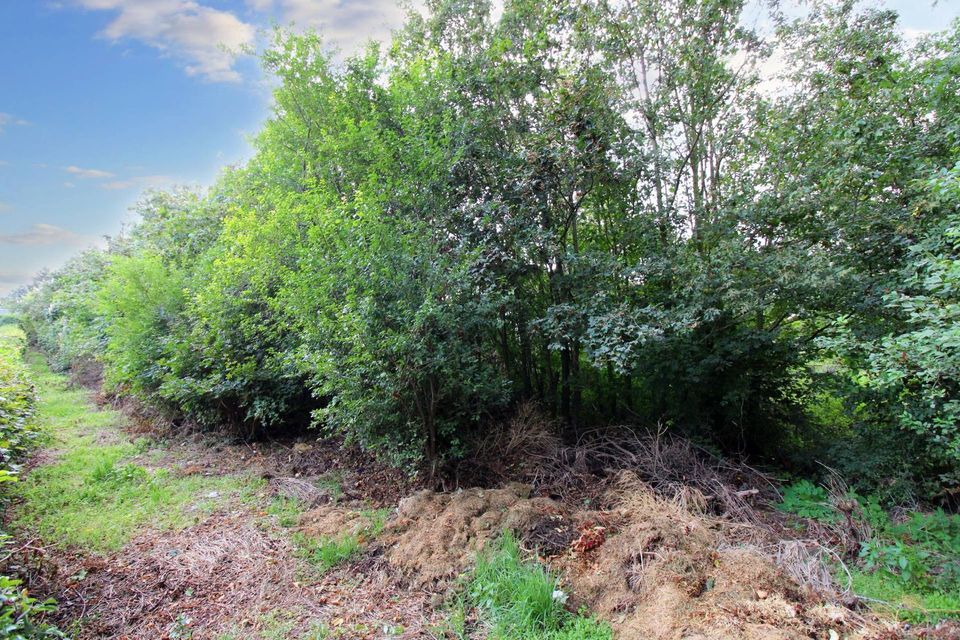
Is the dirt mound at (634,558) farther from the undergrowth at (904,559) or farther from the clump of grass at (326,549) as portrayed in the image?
the undergrowth at (904,559)

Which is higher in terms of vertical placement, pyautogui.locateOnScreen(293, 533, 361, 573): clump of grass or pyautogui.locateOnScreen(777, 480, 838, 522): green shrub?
pyautogui.locateOnScreen(777, 480, 838, 522): green shrub

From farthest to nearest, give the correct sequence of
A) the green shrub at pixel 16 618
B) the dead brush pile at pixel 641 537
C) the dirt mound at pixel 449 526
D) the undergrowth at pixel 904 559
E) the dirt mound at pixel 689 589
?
the dirt mound at pixel 449 526, the undergrowth at pixel 904 559, the dead brush pile at pixel 641 537, the dirt mound at pixel 689 589, the green shrub at pixel 16 618

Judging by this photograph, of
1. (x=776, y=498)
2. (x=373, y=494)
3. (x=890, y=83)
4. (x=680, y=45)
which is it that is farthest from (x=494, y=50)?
(x=776, y=498)

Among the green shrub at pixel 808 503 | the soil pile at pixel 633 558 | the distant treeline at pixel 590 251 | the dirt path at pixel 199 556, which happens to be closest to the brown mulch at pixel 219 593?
the dirt path at pixel 199 556

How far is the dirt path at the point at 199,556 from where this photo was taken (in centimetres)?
288

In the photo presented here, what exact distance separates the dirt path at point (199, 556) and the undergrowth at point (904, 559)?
9.52 ft

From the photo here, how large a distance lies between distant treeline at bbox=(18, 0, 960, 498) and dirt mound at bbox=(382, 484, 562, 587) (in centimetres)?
82

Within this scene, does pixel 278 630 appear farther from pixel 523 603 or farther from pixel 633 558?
pixel 633 558

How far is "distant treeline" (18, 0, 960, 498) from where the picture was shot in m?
4.54

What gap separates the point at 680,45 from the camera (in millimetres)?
6184

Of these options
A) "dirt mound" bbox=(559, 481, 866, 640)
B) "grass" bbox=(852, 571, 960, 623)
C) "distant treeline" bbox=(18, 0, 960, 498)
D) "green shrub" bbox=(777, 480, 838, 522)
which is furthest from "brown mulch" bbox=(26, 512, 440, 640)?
"green shrub" bbox=(777, 480, 838, 522)

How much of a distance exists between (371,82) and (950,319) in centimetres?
726

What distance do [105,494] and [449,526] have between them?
12.6 feet

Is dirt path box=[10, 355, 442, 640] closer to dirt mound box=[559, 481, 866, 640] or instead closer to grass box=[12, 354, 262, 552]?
grass box=[12, 354, 262, 552]
